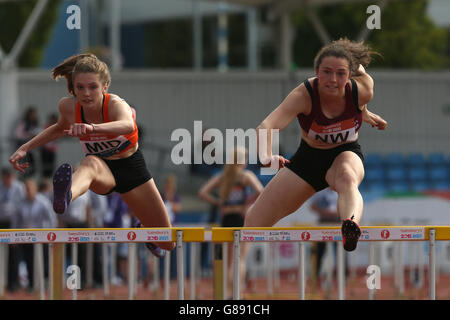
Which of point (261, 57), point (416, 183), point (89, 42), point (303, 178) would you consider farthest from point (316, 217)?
point (261, 57)

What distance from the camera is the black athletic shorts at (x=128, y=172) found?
6.41m

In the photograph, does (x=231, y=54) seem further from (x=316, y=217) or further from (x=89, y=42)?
(x=316, y=217)

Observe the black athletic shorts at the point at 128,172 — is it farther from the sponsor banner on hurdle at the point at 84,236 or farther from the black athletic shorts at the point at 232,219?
the black athletic shorts at the point at 232,219

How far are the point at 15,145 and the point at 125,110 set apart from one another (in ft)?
33.1

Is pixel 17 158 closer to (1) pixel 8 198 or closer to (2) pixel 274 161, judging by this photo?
(2) pixel 274 161

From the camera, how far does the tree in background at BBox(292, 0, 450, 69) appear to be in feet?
82.4

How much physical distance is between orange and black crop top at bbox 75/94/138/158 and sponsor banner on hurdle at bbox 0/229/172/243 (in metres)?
0.63

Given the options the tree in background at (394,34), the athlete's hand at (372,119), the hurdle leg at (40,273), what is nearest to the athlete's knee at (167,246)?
the hurdle leg at (40,273)

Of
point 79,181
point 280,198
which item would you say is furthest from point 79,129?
point 280,198

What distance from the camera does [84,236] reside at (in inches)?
239

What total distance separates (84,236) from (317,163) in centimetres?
178

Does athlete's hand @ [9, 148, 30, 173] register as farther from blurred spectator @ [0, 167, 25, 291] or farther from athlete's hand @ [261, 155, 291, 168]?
blurred spectator @ [0, 167, 25, 291]

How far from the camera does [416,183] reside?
1700 cm

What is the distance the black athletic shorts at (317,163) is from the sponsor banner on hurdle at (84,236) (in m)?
1.10
